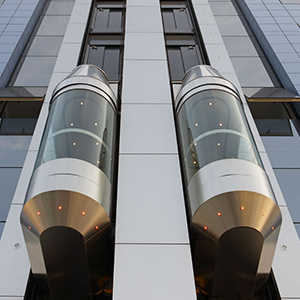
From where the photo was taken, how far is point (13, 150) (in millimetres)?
8914

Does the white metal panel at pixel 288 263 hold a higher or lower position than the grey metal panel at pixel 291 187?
lower

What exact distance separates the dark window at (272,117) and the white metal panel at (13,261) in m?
6.54

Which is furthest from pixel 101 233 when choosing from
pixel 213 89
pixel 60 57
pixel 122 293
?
pixel 60 57

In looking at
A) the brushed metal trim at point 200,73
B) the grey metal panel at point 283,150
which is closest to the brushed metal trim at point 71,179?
the brushed metal trim at point 200,73

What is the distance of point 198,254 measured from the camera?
6.24 metres

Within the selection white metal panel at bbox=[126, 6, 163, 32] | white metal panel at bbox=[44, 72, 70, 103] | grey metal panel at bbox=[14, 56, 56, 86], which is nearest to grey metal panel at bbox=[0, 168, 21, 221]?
white metal panel at bbox=[44, 72, 70, 103]

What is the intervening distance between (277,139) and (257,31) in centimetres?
617

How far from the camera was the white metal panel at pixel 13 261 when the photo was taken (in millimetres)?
5887

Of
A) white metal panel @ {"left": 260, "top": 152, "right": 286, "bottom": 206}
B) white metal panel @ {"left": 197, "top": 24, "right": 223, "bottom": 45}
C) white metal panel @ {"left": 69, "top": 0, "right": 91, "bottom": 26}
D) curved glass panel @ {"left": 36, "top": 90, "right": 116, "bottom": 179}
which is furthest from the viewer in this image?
white metal panel @ {"left": 69, "top": 0, "right": 91, "bottom": 26}

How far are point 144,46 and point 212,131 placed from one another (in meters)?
5.31

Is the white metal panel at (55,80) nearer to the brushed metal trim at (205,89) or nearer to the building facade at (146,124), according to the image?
the building facade at (146,124)

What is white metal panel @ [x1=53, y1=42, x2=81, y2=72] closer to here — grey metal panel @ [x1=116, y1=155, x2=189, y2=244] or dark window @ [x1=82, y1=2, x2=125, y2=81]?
dark window @ [x1=82, y1=2, x2=125, y2=81]

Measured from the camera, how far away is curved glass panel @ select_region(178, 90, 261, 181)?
6359 mm

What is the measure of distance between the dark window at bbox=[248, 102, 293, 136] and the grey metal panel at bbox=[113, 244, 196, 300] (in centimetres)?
519
